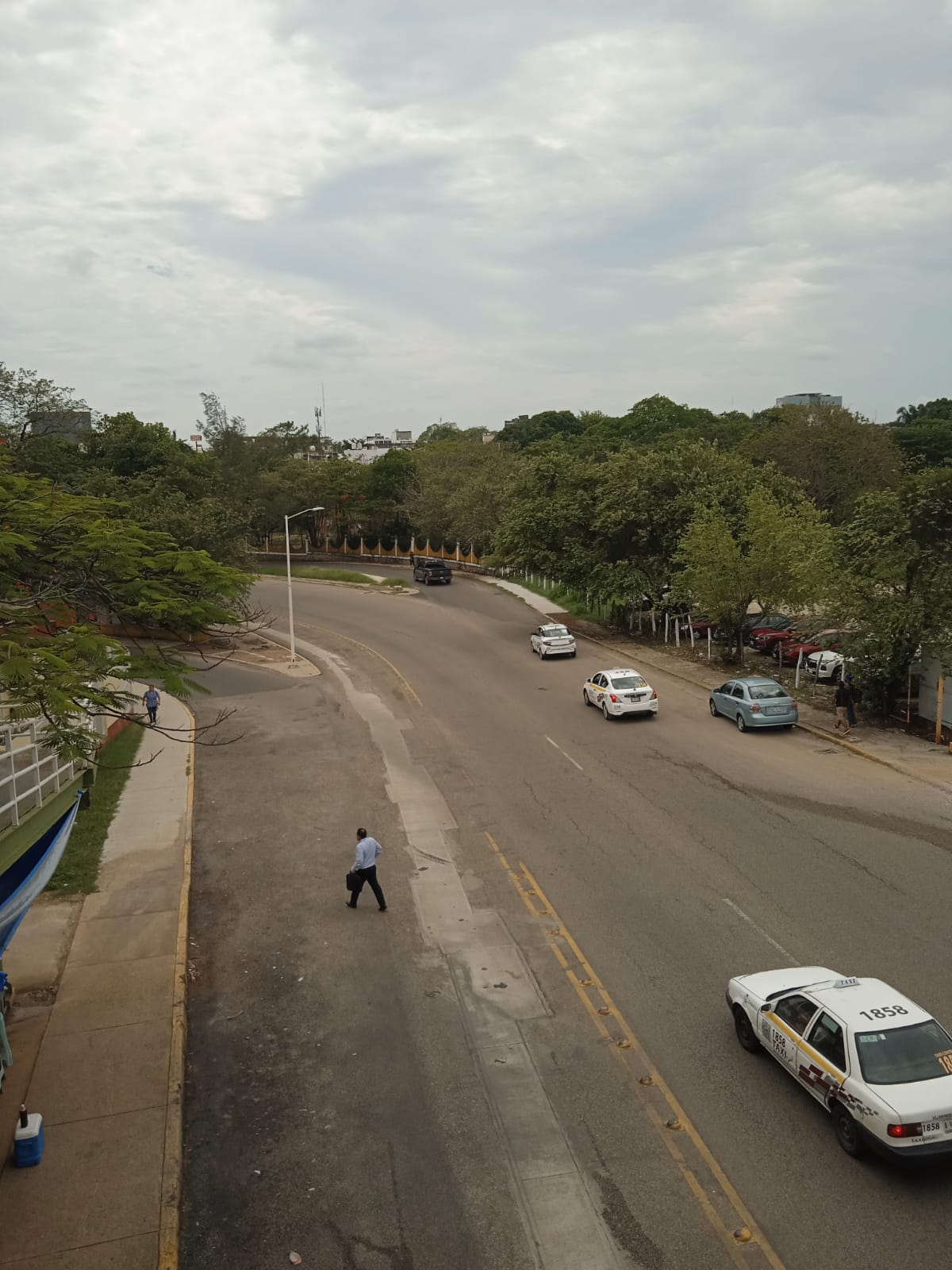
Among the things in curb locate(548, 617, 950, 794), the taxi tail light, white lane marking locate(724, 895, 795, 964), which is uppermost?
the taxi tail light

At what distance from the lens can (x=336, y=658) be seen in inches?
1487

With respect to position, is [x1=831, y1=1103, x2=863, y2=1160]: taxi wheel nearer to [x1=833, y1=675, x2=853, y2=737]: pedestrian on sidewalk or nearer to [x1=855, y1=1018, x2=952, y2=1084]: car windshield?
[x1=855, y1=1018, x2=952, y2=1084]: car windshield

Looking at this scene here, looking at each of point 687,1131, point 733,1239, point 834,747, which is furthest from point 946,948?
point 834,747

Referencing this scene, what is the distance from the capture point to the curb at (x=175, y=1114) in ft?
25.3

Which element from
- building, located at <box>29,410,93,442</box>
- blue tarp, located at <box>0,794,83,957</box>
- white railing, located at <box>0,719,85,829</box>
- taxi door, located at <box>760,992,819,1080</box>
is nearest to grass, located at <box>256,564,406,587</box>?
building, located at <box>29,410,93,442</box>

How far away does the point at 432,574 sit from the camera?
61094 millimetres

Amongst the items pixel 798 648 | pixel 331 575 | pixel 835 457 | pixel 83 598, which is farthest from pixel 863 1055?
pixel 835 457

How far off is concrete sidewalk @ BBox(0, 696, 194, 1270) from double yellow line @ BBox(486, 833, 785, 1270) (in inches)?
176

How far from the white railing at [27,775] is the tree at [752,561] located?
19860mm

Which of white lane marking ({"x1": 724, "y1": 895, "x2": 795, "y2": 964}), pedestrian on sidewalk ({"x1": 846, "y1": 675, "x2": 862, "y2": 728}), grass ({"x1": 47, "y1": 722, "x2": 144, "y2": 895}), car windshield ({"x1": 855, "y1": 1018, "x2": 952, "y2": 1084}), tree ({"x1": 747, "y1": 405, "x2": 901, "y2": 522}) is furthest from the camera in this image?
tree ({"x1": 747, "y1": 405, "x2": 901, "y2": 522})

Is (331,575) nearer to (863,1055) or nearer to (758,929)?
(758,929)

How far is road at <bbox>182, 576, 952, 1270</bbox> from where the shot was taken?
7.76 metres

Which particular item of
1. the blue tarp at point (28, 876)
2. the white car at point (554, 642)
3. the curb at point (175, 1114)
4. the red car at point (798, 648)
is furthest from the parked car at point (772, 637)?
the blue tarp at point (28, 876)

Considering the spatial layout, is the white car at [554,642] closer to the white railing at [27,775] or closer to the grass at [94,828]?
the grass at [94,828]
